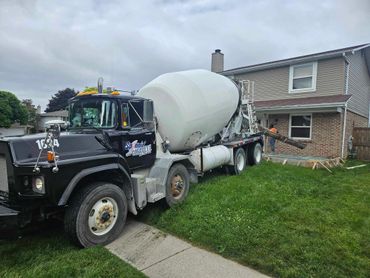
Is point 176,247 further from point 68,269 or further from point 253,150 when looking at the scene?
point 253,150

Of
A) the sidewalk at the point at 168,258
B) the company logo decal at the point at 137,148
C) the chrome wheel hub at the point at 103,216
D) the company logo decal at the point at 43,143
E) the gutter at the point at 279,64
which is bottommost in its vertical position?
the sidewalk at the point at 168,258

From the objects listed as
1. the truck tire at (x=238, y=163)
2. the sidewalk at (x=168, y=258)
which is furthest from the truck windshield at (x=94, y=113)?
the truck tire at (x=238, y=163)

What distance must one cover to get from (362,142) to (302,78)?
4519 mm

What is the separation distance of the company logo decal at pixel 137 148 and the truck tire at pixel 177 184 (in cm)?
71

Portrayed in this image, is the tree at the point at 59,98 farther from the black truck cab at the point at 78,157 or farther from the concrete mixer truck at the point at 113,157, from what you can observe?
the black truck cab at the point at 78,157

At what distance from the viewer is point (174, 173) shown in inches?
240

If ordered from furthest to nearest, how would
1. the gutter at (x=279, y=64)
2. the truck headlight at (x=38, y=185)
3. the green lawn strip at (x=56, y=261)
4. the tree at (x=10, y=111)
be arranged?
1. the tree at (x=10, y=111)
2. the gutter at (x=279, y=64)
3. the truck headlight at (x=38, y=185)
4. the green lawn strip at (x=56, y=261)

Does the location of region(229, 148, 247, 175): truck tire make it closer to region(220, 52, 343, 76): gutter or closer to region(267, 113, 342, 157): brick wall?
region(267, 113, 342, 157): brick wall

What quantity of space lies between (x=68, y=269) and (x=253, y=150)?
862cm

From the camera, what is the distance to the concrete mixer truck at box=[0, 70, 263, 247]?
12.3 ft

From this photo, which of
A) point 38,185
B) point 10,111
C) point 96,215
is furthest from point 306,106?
point 10,111

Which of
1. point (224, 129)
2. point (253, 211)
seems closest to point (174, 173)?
point (253, 211)

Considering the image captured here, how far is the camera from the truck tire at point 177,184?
19.3ft

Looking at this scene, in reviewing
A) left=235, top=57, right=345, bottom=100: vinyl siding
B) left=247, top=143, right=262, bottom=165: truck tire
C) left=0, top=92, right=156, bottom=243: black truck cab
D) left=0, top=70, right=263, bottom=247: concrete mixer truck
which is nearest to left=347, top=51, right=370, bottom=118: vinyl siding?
left=235, top=57, right=345, bottom=100: vinyl siding
